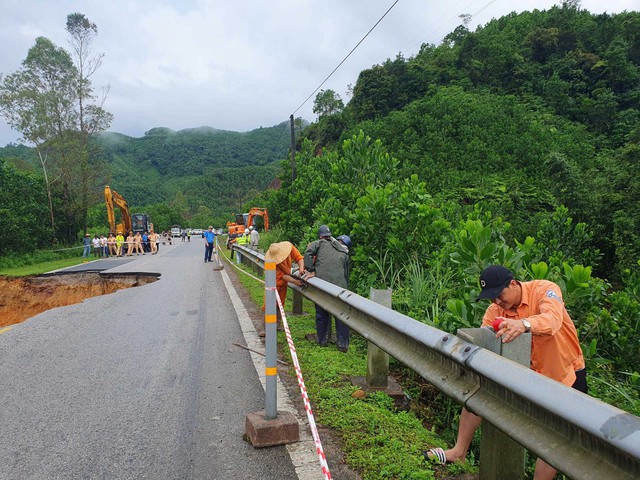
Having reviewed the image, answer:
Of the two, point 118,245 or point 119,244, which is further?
point 118,245

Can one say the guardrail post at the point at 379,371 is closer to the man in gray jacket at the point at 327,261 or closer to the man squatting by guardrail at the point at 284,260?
the man in gray jacket at the point at 327,261

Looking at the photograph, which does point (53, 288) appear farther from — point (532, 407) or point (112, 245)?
point (112, 245)

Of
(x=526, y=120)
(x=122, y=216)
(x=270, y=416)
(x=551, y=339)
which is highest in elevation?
(x=526, y=120)

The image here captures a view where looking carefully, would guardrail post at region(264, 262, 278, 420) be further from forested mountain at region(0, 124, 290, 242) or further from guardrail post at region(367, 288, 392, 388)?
forested mountain at region(0, 124, 290, 242)

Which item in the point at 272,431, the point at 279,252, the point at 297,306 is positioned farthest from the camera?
the point at 297,306

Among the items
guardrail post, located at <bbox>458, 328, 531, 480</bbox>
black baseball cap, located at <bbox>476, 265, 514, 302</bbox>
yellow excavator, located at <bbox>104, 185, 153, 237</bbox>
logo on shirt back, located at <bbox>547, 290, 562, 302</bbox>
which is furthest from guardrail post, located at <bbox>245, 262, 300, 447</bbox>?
yellow excavator, located at <bbox>104, 185, 153, 237</bbox>

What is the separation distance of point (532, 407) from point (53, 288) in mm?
14641

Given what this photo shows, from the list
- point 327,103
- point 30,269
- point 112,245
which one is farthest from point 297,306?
point 327,103

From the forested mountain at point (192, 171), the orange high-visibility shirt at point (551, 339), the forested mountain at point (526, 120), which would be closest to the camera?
the orange high-visibility shirt at point (551, 339)

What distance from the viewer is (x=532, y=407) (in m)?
2.06

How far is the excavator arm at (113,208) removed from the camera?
26.7 meters

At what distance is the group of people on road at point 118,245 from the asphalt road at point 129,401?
71.4 feet

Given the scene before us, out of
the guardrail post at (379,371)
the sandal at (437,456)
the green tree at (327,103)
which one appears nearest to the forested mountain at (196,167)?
the green tree at (327,103)

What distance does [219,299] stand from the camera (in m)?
9.62
